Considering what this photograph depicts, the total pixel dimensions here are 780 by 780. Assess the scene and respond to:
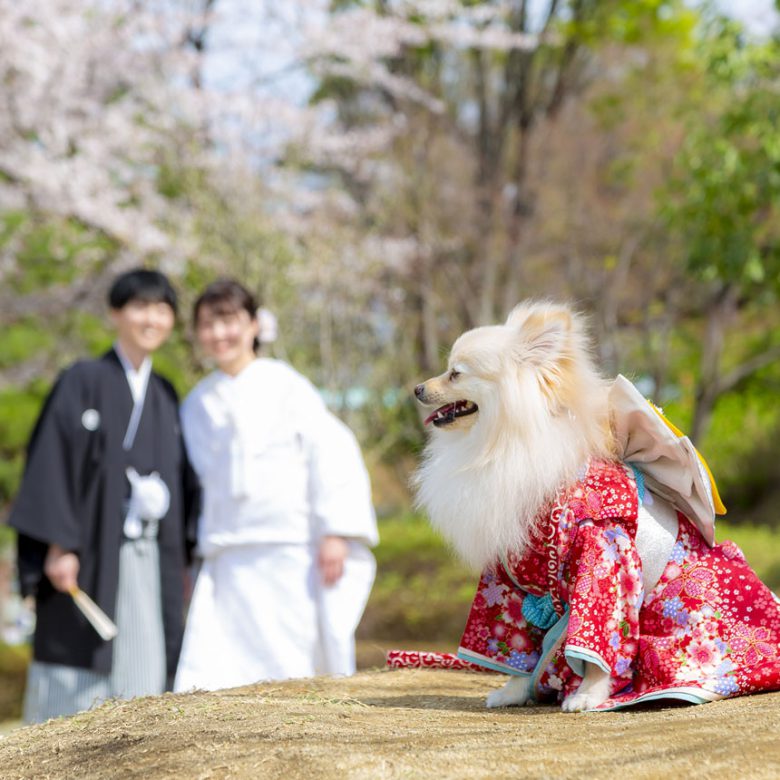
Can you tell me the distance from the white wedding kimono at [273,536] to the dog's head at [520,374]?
183 cm

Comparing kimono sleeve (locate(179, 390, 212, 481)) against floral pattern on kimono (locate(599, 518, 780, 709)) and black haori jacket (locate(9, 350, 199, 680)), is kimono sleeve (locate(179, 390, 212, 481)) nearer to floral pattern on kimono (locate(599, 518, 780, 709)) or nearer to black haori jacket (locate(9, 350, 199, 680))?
Result: black haori jacket (locate(9, 350, 199, 680))

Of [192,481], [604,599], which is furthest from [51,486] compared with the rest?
[604,599]

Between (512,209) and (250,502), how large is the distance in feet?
26.6

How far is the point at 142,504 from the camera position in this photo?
4766 mm

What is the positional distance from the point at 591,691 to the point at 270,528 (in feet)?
7.15

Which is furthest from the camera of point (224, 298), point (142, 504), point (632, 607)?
point (224, 298)

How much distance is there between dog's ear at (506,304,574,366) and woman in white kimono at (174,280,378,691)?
1962mm

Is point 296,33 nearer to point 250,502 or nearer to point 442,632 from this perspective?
point 442,632

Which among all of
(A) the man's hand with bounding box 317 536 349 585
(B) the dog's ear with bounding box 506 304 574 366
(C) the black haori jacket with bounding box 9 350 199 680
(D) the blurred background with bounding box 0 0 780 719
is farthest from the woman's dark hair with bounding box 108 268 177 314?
(D) the blurred background with bounding box 0 0 780 719

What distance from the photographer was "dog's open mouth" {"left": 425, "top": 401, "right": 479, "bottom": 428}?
3.15 m

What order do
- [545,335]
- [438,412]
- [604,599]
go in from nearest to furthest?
[604,599], [545,335], [438,412]

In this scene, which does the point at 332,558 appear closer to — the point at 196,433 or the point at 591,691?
the point at 196,433

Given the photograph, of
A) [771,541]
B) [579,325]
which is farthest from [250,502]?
[771,541]

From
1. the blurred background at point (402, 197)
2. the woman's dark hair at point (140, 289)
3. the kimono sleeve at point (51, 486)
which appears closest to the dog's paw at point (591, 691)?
the kimono sleeve at point (51, 486)
